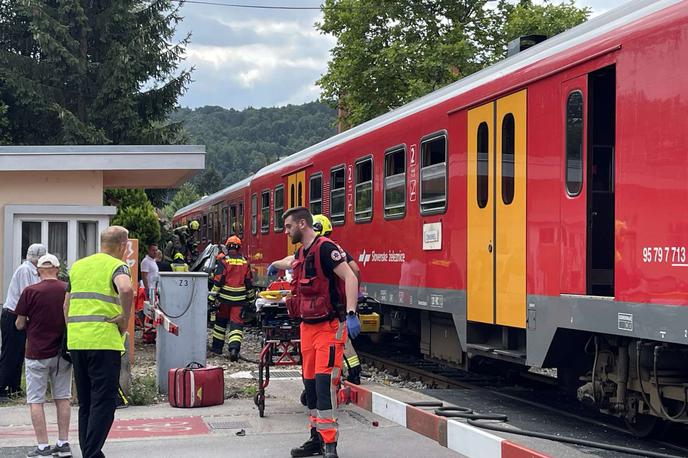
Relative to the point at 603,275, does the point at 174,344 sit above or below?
below

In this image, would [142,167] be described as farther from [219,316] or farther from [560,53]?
[560,53]

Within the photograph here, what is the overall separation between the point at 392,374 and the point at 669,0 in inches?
287

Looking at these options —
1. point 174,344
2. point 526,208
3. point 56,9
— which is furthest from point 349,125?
point 526,208

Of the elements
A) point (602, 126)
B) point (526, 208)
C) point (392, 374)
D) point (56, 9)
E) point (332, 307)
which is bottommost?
point (392, 374)

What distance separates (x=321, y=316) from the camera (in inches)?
276

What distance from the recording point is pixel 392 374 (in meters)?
12.7

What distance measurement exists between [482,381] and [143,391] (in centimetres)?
431

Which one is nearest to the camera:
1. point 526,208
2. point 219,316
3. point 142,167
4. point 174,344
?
point 526,208

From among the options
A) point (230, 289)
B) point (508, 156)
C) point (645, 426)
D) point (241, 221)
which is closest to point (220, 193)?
point (241, 221)

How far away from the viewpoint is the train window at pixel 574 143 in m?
7.62

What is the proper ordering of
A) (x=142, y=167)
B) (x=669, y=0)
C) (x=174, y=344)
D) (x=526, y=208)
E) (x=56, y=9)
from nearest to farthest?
(x=669, y=0), (x=526, y=208), (x=174, y=344), (x=142, y=167), (x=56, y=9)

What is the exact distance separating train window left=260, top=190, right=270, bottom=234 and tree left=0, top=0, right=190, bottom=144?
6522 mm

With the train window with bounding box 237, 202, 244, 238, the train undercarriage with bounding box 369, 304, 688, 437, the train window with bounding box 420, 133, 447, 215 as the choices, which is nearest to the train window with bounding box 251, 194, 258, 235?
the train window with bounding box 237, 202, 244, 238

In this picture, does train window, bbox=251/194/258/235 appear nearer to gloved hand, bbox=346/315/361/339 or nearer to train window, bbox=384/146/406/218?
train window, bbox=384/146/406/218
